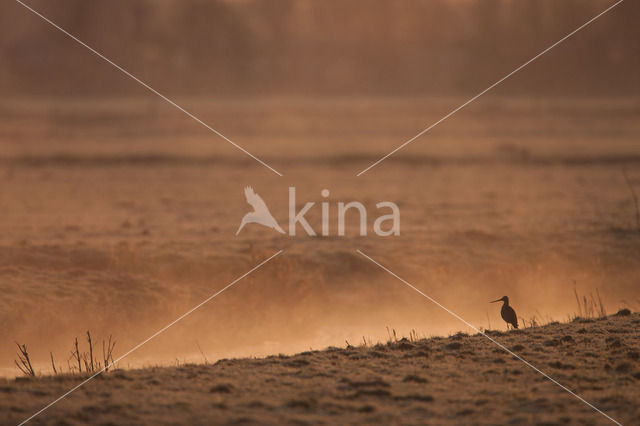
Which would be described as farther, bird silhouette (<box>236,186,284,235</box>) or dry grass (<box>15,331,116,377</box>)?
bird silhouette (<box>236,186,284,235</box>)

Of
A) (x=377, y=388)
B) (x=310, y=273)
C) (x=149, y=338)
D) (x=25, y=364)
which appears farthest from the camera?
(x=310, y=273)

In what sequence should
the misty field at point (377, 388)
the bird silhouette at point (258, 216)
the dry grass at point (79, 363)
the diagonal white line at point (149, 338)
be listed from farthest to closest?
the bird silhouette at point (258, 216)
the dry grass at point (79, 363)
the diagonal white line at point (149, 338)
the misty field at point (377, 388)

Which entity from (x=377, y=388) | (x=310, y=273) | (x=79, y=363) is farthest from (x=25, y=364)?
(x=310, y=273)

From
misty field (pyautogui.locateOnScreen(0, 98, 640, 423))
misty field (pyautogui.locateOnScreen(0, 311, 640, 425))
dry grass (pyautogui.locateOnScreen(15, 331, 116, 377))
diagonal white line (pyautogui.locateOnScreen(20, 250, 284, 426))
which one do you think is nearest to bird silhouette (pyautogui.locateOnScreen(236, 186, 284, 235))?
misty field (pyautogui.locateOnScreen(0, 98, 640, 423))

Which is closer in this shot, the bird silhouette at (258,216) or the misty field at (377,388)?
the misty field at (377,388)

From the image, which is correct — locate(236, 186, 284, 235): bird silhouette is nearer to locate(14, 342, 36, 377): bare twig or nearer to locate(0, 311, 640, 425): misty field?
locate(14, 342, 36, 377): bare twig

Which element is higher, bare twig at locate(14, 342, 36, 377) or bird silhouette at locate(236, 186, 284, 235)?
bird silhouette at locate(236, 186, 284, 235)

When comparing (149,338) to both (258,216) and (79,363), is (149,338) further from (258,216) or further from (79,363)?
(258,216)

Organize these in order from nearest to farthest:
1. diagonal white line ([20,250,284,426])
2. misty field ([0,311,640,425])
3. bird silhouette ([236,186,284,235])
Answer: misty field ([0,311,640,425])
diagonal white line ([20,250,284,426])
bird silhouette ([236,186,284,235])

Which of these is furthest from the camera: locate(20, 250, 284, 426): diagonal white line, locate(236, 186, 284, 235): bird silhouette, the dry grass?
locate(236, 186, 284, 235): bird silhouette

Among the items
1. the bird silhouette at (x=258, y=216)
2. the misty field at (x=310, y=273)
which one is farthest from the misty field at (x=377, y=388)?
the bird silhouette at (x=258, y=216)

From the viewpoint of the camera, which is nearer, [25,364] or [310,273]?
[25,364]

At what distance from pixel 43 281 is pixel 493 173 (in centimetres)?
2390

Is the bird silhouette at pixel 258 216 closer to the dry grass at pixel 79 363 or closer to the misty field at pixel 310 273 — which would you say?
the misty field at pixel 310 273
